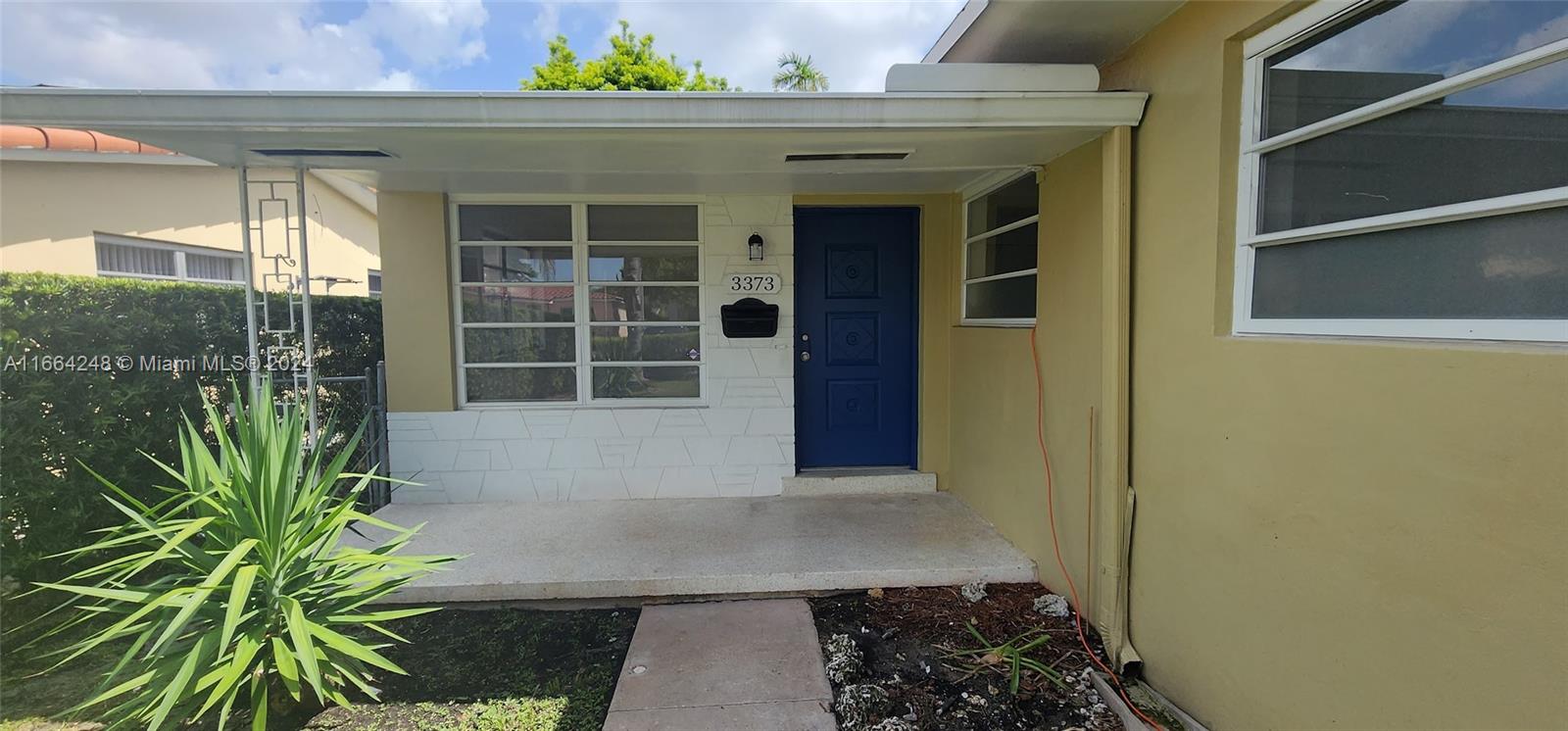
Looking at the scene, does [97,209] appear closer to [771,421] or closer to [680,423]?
[680,423]

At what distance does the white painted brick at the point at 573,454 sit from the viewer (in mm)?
4617

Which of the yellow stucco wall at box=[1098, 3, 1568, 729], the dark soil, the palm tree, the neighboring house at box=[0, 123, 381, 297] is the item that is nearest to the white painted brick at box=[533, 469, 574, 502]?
the dark soil

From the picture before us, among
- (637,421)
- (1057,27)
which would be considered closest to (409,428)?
(637,421)

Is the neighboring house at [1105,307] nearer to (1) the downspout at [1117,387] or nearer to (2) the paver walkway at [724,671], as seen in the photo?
(1) the downspout at [1117,387]

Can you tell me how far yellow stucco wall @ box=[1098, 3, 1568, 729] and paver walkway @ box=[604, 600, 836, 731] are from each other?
4.67 feet

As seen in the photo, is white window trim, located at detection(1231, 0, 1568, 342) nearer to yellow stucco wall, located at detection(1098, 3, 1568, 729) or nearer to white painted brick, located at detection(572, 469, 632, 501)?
yellow stucco wall, located at detection(1098, 3, 1568, 729)

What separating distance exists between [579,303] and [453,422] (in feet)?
4.07

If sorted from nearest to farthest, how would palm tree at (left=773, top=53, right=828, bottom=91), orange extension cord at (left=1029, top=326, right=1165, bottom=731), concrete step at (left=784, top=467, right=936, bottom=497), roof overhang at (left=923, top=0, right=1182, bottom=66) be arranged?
roof overhang at (left=923, top=0, right=1182, bottom=66) < orange extension cord at (left=1029, top=326, right=1165, bottom=731) < concrete step at (left=784, top=467, right=936, bottom=497) < palm tree at (left=773, top=53, right=828, bottom=91)

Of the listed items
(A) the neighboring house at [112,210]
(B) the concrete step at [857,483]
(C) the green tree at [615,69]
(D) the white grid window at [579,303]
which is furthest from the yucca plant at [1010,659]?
(C) the green tree at [615,69]

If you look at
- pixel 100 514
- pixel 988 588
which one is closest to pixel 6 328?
pixel 100 514

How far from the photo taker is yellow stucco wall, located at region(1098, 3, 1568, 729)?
1.39 meters

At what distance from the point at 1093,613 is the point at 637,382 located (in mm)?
3278

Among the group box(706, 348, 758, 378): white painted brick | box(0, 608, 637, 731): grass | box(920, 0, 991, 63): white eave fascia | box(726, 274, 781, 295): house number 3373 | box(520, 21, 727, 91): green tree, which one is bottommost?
box(0, 608, 637, 731): grass

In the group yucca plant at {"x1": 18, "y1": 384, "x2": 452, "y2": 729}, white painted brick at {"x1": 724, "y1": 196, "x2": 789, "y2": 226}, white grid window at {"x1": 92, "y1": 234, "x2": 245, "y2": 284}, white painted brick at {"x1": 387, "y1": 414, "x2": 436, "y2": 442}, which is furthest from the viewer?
white grid window at {"x1": 92, "y1": 234, "x2": 245, "y2": 284}
